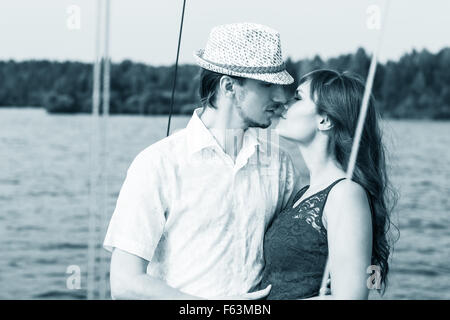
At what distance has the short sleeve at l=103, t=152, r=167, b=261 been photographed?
1.79 metres

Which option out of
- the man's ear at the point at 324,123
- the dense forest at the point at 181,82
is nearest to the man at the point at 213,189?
the man's ear at the point at 324,123

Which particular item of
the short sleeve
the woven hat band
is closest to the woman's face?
the woven hat band

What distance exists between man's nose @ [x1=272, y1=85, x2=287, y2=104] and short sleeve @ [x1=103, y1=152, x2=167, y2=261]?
37cm

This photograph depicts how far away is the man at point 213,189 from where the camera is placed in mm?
1819

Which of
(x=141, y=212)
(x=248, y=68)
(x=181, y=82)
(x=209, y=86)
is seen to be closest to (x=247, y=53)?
(x=248, y=68)

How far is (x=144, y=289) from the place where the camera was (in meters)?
1.75

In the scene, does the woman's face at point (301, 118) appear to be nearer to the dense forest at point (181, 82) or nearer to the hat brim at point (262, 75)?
the hat brim at point (262, 75)

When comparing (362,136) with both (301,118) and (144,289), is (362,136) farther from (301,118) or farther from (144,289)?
(144,289)

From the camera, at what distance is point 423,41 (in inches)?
484

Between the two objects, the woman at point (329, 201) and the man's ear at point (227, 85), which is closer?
the woman at point (329, 201)

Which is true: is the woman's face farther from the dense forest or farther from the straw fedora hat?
the dense forest

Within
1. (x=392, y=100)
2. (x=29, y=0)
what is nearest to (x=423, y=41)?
(x=392, y=100)

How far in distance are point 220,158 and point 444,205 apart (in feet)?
56.1

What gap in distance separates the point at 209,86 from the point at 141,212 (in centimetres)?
40
